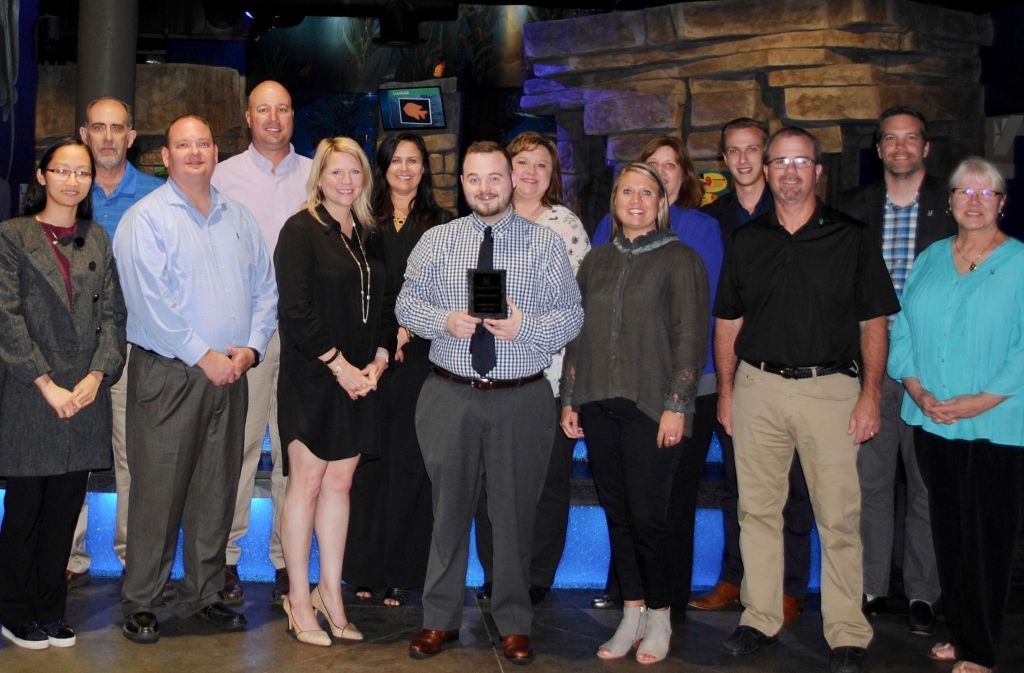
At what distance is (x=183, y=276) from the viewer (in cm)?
369

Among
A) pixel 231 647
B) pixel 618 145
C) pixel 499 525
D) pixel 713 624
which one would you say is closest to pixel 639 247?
pixel 499 525

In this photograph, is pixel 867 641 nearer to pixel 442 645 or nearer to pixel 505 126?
pixel 442 645

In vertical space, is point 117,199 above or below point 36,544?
above

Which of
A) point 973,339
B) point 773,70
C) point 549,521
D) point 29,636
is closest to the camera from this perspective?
point 973,339

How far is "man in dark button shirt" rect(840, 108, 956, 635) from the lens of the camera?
13.2 feet

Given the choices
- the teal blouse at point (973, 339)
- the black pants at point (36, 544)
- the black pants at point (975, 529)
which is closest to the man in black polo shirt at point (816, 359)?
the teal blouse at point (973, 339)

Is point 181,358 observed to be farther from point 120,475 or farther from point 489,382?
point 489,382

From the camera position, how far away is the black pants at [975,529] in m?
3.44

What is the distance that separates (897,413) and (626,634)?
4.38 feet

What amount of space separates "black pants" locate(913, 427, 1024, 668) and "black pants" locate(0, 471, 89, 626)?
9.56 ft

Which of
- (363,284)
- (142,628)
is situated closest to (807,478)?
(363,284)

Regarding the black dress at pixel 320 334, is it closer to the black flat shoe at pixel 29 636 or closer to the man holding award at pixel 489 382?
the man holding award at pixel 489 382

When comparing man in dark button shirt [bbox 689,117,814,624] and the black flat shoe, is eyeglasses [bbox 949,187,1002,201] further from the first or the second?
the black flat shoe

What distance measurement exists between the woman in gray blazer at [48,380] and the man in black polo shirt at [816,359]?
→ 2.22 m
